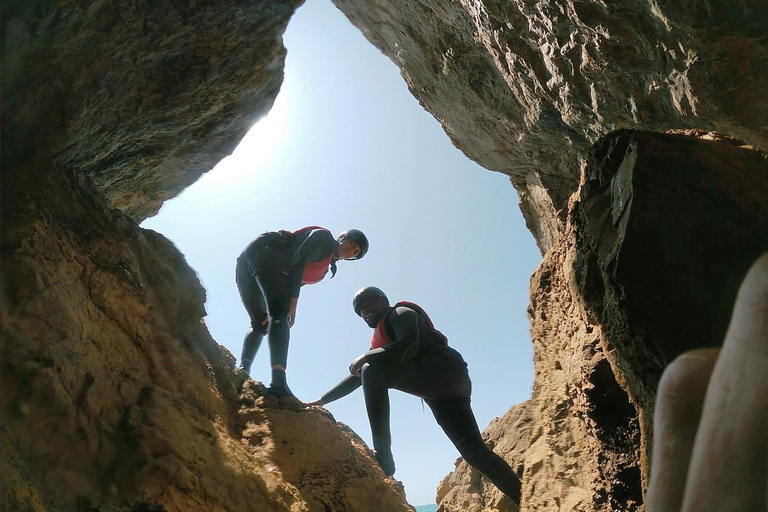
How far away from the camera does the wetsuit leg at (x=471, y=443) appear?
4.25m

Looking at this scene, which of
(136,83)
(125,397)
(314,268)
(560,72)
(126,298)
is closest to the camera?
(125,397)

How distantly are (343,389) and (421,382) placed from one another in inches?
32.7

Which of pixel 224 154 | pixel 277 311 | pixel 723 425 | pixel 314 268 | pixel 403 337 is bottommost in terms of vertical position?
pixel 723 425

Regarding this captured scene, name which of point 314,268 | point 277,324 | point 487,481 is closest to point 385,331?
point 277,324

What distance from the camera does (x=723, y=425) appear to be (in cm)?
137

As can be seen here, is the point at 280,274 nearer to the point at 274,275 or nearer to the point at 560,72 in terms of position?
the point at 274,275

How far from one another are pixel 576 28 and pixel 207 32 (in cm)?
288

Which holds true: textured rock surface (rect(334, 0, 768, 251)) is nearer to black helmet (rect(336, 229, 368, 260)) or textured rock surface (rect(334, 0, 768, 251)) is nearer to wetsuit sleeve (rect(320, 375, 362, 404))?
black helmet (rect(336, 229, 368, 260))

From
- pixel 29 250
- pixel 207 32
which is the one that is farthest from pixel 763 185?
pixel 207 32

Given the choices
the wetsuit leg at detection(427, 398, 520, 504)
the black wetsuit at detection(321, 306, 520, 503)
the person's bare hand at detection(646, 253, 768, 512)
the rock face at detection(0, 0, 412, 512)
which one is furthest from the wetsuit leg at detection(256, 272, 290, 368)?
the person's bare hand at detection(646, 253, 768, 512)

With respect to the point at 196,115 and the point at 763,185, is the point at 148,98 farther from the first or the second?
the point at 763,185

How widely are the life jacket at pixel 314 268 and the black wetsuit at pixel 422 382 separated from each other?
Result: 1.19m

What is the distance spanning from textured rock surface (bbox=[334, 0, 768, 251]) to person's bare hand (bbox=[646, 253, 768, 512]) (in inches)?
42.9

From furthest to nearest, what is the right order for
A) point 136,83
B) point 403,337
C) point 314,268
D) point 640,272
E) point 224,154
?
1. point 224,154
2. point 314,268
3. point 403,337
4. point 136,83
5. point 640,272
